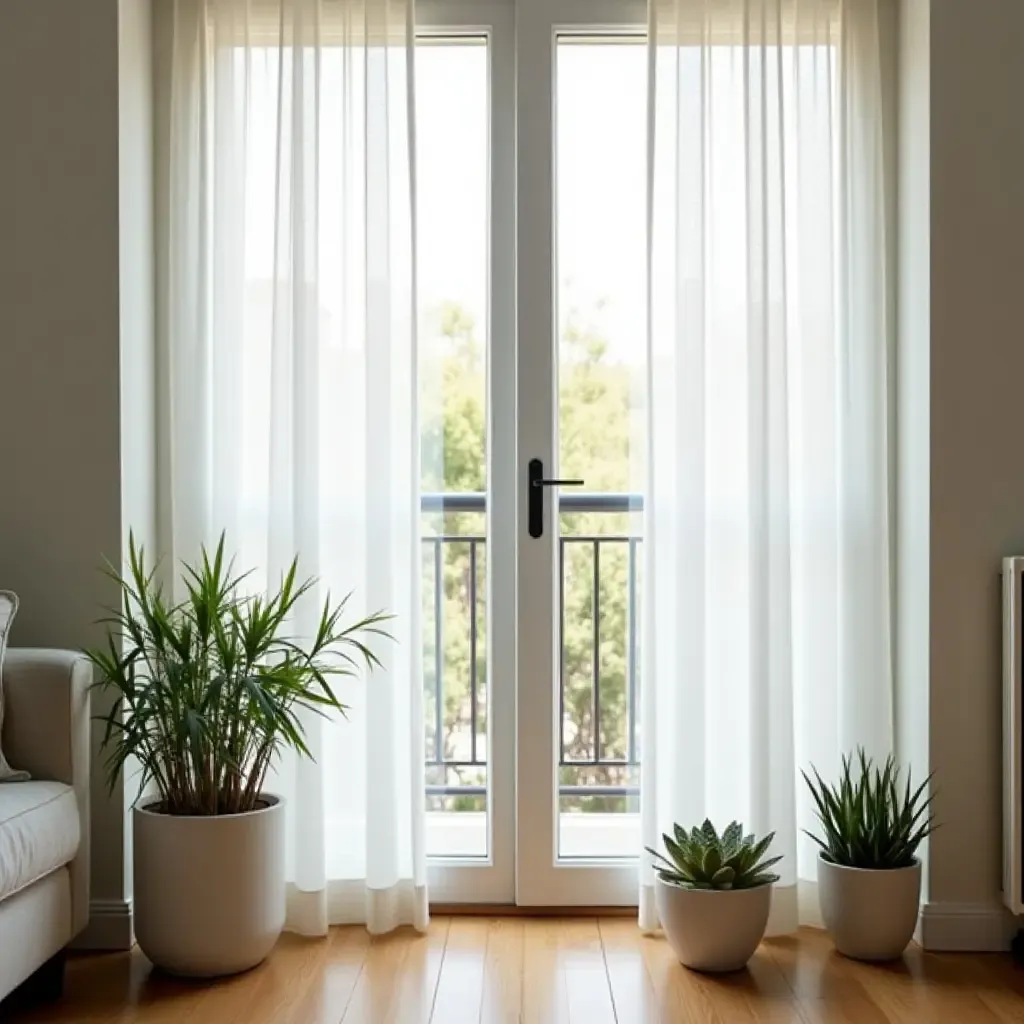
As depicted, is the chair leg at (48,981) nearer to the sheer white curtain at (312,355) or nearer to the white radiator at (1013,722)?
the sheer white curtain at (312,355)

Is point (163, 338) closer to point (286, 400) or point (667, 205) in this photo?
point (286, 400)

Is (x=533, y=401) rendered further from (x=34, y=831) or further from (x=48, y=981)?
(x=48, y=981)

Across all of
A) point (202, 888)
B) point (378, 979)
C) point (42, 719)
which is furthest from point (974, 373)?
point (42, 719)

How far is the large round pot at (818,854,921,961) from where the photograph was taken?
2.76 meters

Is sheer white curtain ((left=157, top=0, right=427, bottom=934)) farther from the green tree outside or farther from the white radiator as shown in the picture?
the white radiator

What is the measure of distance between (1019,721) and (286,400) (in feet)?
6.11

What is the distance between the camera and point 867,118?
10.0ft

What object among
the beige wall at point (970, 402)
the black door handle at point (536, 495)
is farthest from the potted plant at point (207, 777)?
the beige wall at point (970, 402)

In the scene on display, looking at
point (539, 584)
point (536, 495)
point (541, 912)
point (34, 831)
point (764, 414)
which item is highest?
point (764, 414)

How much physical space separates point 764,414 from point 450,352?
0.81m

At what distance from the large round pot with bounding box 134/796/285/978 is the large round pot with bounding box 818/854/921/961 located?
128 centimetres

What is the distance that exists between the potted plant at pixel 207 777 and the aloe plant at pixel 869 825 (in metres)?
1.17

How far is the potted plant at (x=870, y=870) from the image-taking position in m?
2.77

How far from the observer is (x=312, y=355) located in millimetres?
3031
